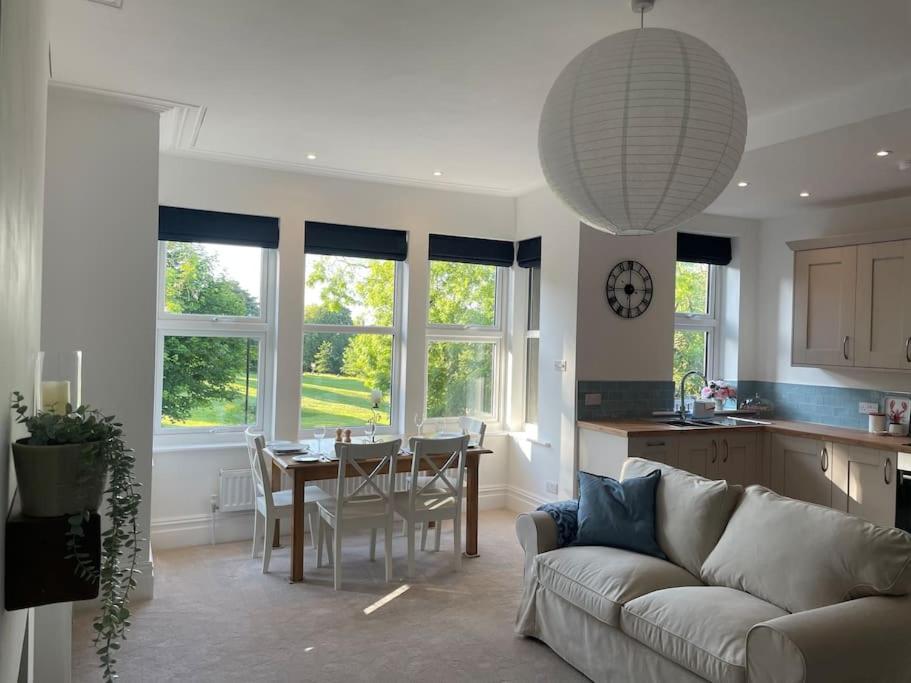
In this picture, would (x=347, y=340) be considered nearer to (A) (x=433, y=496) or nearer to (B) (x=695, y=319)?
(A) (x=433, y=496)

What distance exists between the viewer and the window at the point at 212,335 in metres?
4.94

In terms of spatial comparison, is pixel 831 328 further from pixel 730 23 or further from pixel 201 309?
pixel 201 309

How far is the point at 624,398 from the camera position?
5.29 metres

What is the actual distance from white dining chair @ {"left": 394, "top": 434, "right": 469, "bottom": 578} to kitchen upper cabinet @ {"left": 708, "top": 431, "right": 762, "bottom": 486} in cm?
191

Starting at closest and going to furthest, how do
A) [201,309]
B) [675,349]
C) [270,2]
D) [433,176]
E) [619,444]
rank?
[270,2] → [619,444] → [201,309] → [433,176] → [675,349]

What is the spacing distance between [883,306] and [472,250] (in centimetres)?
317

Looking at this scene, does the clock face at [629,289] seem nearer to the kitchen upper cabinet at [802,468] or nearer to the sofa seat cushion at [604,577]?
the kitchen upper cabinet at [802,468]

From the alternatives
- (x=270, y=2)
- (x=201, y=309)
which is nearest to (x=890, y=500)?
(x=270, y=2)

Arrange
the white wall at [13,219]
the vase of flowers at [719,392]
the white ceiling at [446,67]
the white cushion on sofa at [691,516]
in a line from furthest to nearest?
the vase of flowers at [719,392]
the white cushion on sofa at [691,516]
the white ceiling at [446,67]
the white wall at [13,219]

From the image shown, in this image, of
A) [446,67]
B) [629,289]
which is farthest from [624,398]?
[446,67]

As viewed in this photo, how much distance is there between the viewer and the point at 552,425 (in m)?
5.49

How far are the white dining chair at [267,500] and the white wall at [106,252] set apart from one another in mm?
667

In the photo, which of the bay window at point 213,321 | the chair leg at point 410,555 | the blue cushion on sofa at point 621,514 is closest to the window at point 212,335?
the bay window at point 213,321

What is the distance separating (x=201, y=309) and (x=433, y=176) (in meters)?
2.08
